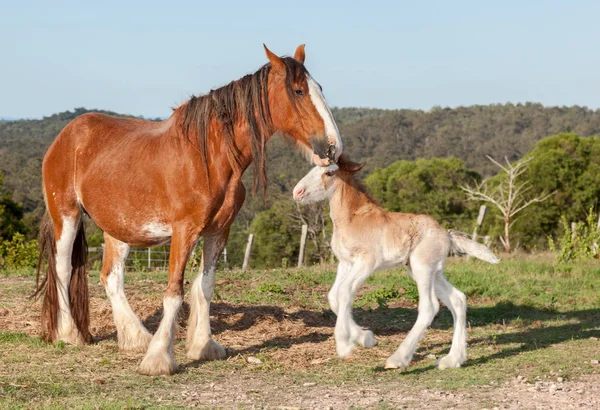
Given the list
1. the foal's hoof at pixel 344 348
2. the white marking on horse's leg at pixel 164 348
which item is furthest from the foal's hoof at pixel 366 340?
the white marking on horse's leg at pixel 164 348

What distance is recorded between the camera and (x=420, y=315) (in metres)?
7.19

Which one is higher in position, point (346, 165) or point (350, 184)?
point (346, 165)

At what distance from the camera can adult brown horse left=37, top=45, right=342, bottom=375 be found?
7.07 metres

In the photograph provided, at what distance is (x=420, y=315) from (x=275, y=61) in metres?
2.88

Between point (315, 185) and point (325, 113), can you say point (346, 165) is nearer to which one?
point (315, 185)

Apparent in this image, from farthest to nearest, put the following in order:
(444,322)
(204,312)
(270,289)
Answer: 1. (270,289)
2. (444,322)
3. (204,312)

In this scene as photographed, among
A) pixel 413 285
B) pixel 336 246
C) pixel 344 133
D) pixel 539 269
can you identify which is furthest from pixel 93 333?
pixel 344 133

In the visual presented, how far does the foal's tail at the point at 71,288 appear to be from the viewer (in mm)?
8383

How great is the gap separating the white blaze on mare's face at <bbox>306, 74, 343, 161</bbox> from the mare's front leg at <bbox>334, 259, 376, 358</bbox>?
127 centimetres

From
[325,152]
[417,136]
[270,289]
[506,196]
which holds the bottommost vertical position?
[270,289]

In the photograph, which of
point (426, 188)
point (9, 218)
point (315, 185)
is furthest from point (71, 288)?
point (426, 188)

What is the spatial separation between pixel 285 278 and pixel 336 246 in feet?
19.6

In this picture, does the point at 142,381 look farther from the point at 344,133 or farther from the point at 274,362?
the point at 344,133

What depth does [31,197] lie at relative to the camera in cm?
4569
